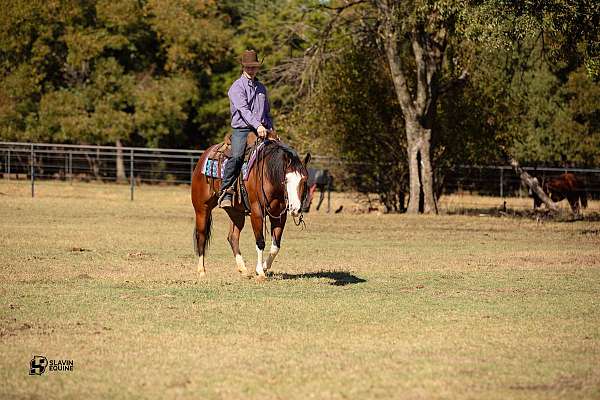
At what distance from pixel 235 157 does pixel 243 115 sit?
0.57m

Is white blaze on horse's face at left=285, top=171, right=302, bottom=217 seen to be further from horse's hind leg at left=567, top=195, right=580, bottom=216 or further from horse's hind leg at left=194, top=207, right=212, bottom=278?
horse's hind leg at left=567, top=195, right=580, bottom=216

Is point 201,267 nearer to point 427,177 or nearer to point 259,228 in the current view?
point 259,228

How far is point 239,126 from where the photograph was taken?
12953mm

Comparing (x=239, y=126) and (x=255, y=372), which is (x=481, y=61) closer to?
(x=239, y=126)

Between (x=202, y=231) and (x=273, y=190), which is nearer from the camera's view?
(x=273, y=190)

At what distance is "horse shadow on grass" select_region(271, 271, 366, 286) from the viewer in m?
13.1

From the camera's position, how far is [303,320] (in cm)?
978

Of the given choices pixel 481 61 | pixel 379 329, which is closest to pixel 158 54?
pixel 481 61

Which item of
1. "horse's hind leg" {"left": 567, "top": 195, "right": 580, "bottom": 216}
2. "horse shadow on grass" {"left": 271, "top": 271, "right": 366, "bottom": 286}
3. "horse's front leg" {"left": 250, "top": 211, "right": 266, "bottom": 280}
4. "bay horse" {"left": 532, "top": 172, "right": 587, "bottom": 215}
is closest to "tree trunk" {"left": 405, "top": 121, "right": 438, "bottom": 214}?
"bay horse" {"left": 532, "top": 172, "right": 587, "bottom": 215}

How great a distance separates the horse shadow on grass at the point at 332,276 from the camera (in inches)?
515

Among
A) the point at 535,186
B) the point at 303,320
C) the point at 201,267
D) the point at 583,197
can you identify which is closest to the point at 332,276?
the point at 201,267

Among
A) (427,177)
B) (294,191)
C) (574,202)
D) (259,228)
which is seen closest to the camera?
(294,191)
